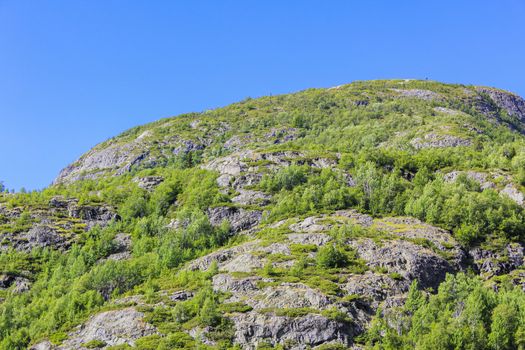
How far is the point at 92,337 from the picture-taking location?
90.2 meters

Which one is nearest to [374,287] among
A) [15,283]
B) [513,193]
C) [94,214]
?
[513,193]

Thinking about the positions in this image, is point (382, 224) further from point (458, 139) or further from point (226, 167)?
point (458, 139)

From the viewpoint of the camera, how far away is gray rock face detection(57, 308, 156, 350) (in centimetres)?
8794

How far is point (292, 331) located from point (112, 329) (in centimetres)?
3178

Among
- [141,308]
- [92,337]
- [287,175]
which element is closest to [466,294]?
[141,308]

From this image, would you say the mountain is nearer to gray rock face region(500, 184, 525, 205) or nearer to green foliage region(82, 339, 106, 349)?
gray rock face region(500, 184, 525, 205)

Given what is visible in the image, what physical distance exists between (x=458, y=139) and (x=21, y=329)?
157553 mm

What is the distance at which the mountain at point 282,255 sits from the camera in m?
84.5

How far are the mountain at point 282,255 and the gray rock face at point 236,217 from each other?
438 mm

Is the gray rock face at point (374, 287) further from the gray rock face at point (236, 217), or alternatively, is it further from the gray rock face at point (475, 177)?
the gray rock face at point (475, 177)

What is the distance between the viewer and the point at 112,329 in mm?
90500

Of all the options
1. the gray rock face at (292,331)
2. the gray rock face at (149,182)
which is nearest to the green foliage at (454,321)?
the gray rock face at (292,331)

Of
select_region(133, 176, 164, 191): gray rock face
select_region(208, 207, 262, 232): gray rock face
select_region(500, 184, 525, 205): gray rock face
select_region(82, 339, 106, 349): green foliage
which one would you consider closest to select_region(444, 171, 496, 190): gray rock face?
select_region(500, 184, 525, 205): gray rock face

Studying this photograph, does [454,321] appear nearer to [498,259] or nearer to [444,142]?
[498,259]
